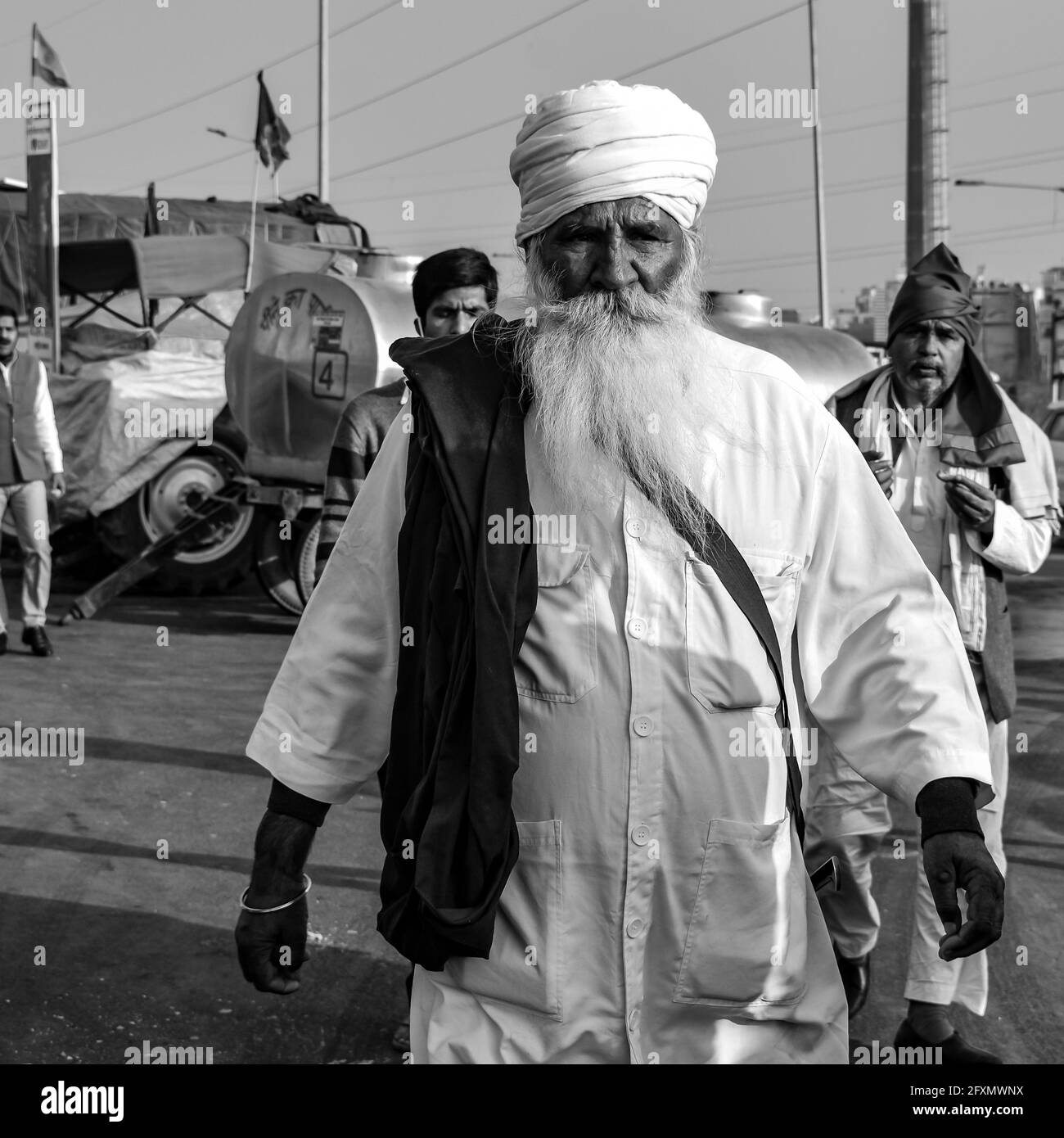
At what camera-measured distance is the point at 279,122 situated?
63.6ft

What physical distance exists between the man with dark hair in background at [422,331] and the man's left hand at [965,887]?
3.24m

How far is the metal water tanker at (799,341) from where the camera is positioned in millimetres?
12453

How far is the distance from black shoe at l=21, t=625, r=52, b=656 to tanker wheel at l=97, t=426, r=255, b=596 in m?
2.42

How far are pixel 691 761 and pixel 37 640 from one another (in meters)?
8.46

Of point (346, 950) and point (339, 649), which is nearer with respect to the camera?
point (339, 649)

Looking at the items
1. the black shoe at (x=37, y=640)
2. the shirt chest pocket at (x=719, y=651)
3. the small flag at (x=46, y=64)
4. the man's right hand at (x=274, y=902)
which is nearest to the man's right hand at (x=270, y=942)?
the man's right hand at (x=274, y=902)

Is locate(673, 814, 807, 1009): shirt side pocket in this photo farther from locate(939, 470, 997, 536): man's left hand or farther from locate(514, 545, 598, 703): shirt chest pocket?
locate(939, 470, 997, 536): man's left hand

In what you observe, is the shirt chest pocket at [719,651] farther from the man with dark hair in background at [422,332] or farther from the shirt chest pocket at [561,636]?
the man with dark hair in background at [422,332]

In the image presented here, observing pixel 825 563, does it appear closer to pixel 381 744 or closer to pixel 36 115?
pixel 381 744

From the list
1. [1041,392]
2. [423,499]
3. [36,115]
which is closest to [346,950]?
[423,499]

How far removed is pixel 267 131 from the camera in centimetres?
1930

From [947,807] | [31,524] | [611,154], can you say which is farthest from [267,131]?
[947,807]

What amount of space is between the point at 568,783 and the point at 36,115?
43.5 feet

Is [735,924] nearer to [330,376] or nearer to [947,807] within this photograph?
[947,807]
